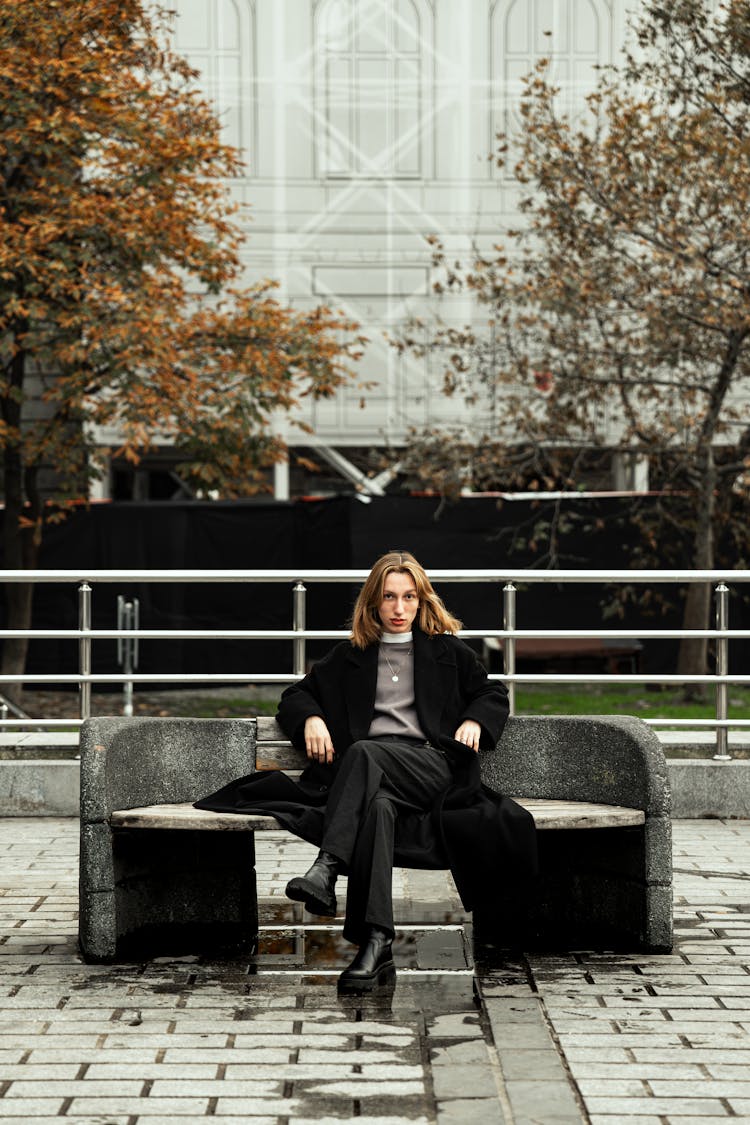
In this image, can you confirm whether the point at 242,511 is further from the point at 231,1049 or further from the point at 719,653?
the point at 231,1049

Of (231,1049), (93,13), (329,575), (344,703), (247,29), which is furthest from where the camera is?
(247,29)

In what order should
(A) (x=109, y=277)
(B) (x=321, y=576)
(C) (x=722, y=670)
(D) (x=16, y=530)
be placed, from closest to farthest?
(B) (x=321, y=576) → (C) (x=722, y=670) → (A) (x=109, y=277) → (D) (x=16, y=530)

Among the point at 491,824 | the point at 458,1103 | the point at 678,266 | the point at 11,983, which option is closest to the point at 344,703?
the point at 491,824

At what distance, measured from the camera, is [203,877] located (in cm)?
656

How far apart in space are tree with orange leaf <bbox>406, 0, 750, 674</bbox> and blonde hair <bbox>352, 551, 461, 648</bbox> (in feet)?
31.9

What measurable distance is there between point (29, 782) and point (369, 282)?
52.8ft

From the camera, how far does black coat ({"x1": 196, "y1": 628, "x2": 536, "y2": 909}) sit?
596 centimetres

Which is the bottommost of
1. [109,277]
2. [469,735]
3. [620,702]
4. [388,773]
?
[620,702]

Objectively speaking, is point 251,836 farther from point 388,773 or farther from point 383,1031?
point 383,1031

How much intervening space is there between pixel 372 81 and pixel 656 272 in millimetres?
8048

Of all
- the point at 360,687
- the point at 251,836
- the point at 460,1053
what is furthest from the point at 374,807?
the point at 460,1053

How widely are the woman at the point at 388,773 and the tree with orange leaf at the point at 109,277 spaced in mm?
9385

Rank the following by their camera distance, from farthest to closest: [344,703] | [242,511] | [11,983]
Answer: [242,511], [344,703], [11,983]

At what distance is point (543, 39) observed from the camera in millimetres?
24703
